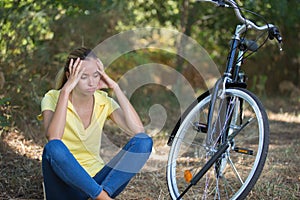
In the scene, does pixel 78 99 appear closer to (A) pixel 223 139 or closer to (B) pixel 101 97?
(B) pixel 101 97

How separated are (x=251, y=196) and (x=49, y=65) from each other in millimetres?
2437

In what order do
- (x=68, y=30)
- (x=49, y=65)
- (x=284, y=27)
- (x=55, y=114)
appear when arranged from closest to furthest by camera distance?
(x=55, y=114), (x=49, y=65), (x=68, y=30), (x=284, y=27)

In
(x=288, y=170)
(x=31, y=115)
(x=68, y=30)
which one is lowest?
(x=31, y=115)

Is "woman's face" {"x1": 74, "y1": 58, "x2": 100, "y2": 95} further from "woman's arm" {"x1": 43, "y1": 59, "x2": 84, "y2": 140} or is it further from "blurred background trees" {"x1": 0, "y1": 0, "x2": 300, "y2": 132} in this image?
"blurred background trees" {"x1": 0, "y1": 0, "x2": 300, "y2": 132}

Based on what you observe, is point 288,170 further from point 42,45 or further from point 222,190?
point 42,45

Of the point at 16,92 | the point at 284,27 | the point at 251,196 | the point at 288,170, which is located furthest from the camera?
the point at 284,27

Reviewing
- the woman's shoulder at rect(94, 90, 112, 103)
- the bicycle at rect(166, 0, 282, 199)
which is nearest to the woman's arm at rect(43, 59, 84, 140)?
the woman's shoulder at rect(94, 90, 112, 103)

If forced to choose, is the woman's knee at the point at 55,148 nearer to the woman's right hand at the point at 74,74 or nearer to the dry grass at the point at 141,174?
the woman's right hand at the point at 74,74

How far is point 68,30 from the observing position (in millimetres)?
5133

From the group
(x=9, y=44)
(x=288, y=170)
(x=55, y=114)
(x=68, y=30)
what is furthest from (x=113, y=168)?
(x=68, y=30)

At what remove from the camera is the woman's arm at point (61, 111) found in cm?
252

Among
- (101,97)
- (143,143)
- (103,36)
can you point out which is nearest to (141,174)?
(101,97)

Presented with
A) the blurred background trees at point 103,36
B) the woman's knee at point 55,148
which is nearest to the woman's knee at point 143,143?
the woman's knee at point 55,148

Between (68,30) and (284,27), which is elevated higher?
(284,27)
